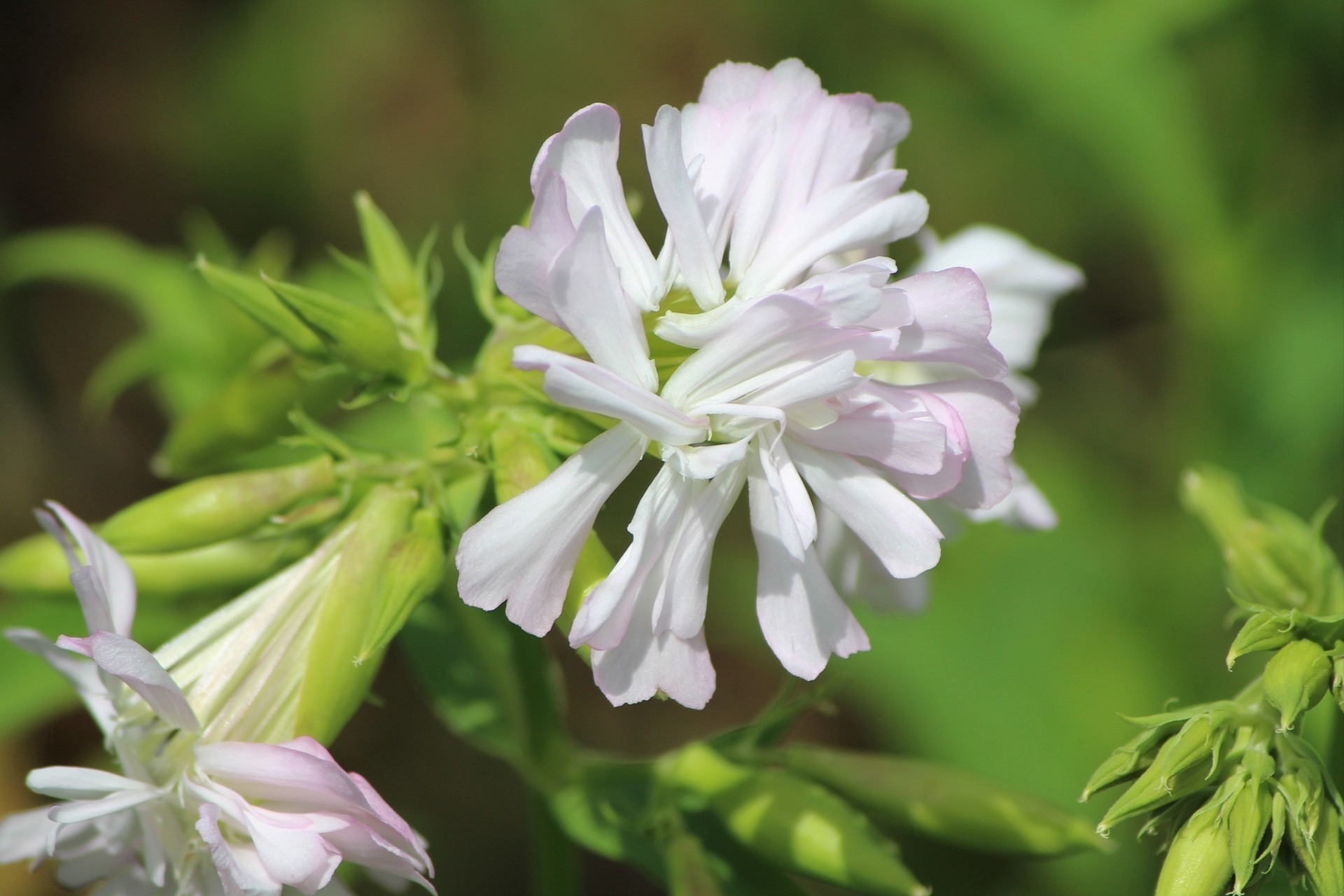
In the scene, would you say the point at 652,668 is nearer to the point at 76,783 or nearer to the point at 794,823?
the point at 794,823

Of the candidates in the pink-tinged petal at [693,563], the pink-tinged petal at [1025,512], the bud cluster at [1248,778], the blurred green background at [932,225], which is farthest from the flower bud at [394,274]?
the blurred green background at [932,225]

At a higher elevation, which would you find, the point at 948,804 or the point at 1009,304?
the point at 1009,304

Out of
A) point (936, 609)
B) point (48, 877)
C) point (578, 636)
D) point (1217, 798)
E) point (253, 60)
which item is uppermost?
point (253, 60)

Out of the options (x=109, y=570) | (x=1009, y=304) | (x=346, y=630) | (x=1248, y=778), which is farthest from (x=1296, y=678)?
(x=109, y=570)

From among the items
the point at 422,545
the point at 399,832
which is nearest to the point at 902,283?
the point at 422,545

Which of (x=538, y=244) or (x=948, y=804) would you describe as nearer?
(x=538, y=244)

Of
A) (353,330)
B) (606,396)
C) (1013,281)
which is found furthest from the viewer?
(1013,281)

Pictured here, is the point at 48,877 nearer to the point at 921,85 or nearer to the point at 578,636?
the point at 578,636

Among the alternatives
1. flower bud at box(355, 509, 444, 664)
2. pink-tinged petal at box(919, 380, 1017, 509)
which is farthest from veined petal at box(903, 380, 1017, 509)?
flower bud at box(355, 509, 444, 664)
